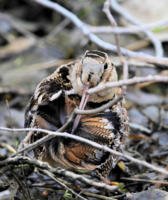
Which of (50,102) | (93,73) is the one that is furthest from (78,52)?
(93,73)

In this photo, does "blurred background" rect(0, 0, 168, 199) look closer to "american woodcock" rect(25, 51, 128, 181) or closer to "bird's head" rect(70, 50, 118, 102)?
"american woodcock" rect(25, 51, 128, 181)

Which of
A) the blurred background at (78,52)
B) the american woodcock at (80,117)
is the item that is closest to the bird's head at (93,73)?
the american woodcock at (80,117)

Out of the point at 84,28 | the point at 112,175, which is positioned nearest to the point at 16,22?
the point at 84,28

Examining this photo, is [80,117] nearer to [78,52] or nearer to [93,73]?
[93,73]

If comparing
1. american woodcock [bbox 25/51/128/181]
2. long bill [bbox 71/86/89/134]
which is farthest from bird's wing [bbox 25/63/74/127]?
long bill [bbox 71/86/89/134]

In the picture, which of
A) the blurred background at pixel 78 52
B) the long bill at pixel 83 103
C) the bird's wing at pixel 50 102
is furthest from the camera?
the blurred background at pixel 78 52

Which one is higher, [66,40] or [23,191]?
[66,40]

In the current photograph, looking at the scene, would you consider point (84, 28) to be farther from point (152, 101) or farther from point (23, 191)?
point (23, 191)

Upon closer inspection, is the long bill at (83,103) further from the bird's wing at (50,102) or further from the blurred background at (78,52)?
the blurred background at (78,52)
